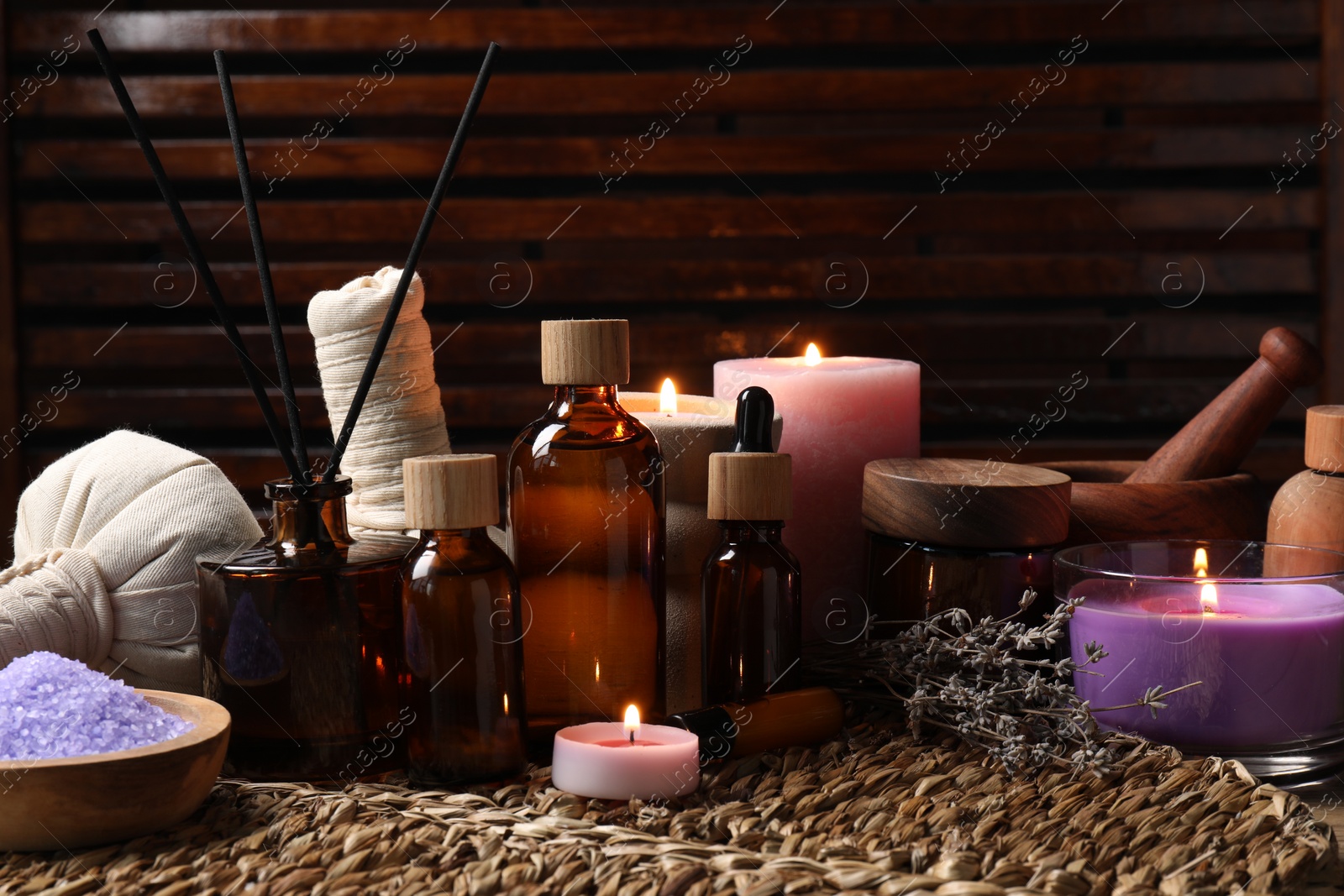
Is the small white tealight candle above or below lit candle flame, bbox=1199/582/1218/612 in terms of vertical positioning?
below

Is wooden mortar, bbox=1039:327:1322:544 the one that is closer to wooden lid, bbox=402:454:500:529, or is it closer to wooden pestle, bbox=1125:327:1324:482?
wooden pestle, bbox=1125:327:1324:482

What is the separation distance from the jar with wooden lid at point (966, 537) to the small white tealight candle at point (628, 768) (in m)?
0.17

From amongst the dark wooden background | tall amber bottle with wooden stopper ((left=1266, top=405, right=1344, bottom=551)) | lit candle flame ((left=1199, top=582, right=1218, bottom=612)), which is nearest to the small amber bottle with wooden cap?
lit candle flame ((left=1199, top=582, right=1218, bottom=612))

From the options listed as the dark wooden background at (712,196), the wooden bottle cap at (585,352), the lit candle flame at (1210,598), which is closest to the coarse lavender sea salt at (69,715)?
the wooden bottle cap at (585,352)

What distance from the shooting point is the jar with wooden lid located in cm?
62

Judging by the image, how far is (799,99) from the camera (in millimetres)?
1742

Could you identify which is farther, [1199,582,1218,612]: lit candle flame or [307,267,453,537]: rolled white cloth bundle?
[307,267,453,537]: rolled white cloth bundle

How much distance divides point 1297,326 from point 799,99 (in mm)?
817

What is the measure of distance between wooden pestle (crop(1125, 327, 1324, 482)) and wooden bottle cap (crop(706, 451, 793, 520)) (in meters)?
0.32

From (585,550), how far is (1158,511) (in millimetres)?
336

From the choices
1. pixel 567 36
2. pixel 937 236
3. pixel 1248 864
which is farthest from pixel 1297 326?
pixel 1248 864

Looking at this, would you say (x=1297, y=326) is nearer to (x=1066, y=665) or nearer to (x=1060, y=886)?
(x=1066, y=665)

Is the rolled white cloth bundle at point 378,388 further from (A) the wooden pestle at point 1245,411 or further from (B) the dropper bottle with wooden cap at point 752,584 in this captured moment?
(A) the wooden pestle at point 1245,411

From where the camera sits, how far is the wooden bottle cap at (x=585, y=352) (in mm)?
575
